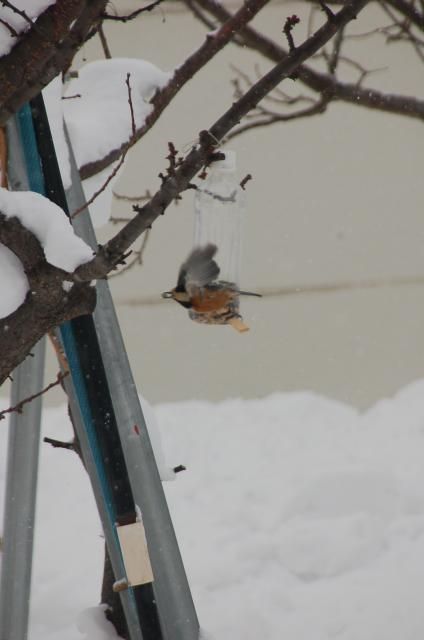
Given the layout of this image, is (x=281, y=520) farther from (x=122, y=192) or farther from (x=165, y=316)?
(x=122, y=192)

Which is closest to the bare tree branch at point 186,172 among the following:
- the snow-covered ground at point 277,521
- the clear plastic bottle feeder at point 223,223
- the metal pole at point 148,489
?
the metal pole at point 148,489

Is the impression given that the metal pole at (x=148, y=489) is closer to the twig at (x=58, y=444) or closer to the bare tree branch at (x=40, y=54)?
the twig at (x=58, y=444)

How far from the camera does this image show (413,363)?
5328mm

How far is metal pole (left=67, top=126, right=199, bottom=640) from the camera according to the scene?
1.94m

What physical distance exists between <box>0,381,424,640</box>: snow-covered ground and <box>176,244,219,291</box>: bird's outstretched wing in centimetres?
90

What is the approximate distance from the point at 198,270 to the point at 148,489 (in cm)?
54

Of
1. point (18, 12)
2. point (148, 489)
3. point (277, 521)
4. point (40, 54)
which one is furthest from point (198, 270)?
point (277, 521)

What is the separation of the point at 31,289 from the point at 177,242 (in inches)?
130

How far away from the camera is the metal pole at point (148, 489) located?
1936 millimetres

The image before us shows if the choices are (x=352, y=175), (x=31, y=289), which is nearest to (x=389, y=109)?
(x=352, y=175)

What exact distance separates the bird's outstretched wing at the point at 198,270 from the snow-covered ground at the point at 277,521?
90cm

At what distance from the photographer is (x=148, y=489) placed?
76.6 inches

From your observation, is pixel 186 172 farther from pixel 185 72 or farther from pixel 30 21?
pixel 185 72

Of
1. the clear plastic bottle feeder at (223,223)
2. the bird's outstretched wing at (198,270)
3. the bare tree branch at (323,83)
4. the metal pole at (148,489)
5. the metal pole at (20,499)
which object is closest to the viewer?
the metal pole at (148,489)
